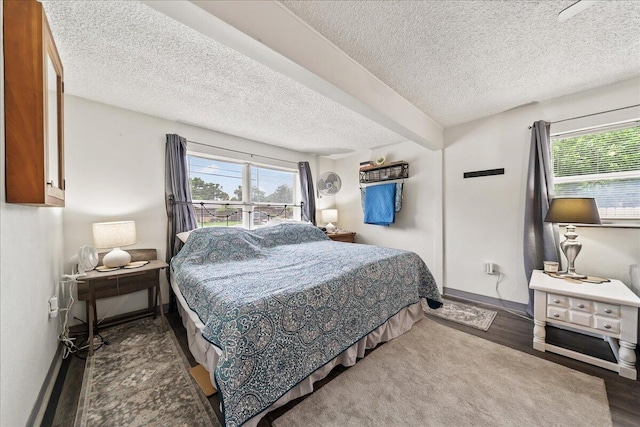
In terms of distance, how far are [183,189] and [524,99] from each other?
412 cm

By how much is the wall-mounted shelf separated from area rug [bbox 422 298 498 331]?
1.99 metres

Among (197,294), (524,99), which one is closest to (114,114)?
(197,294)

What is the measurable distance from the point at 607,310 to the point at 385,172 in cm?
285

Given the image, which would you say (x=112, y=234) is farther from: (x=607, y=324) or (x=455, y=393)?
(x=607, y=324)

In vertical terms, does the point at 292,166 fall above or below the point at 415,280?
above

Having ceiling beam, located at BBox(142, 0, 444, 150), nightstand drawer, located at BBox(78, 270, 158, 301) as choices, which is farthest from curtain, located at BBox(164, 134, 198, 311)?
ceiling beam, located at BBox(142, 0, 444, 150)

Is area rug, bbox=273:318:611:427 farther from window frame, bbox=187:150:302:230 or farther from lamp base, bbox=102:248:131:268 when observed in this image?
window frame, bbox=187:150:302:230

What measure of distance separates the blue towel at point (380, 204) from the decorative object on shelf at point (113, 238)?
3352 mm

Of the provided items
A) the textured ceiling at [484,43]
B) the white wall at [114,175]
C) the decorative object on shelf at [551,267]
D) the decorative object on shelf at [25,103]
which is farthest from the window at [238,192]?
the decorative object on shelf at [551,267]

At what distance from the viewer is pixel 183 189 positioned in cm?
295

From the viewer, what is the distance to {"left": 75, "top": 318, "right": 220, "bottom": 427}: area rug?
1.34 meters

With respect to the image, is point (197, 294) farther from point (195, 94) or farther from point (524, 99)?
point (524, 99)

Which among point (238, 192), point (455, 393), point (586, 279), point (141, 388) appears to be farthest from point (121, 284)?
point (586, 279)

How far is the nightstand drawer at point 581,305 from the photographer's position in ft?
5.88
